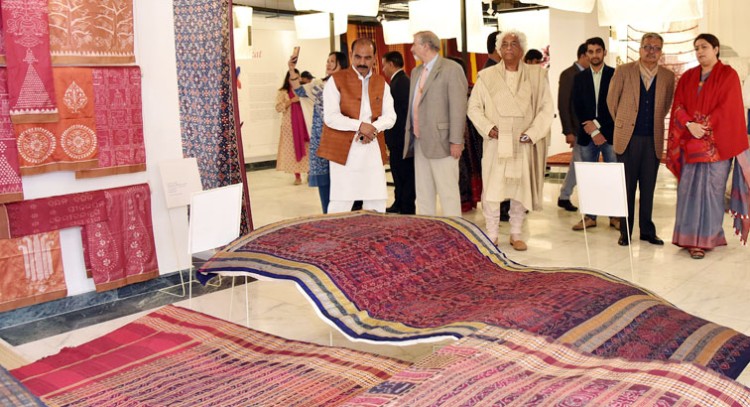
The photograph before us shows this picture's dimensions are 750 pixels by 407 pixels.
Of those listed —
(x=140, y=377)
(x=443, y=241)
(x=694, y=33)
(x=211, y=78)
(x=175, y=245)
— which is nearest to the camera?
(x=140, y=377)

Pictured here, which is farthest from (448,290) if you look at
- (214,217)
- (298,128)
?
(298,128)

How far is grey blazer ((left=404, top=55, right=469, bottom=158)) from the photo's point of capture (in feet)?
18.6

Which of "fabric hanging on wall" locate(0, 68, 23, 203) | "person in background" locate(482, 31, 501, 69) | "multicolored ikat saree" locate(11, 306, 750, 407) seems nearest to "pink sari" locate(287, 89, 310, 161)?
"person in background" locate(482, 31, 501, 69)

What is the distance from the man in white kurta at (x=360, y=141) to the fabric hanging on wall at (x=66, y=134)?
5.50 ft

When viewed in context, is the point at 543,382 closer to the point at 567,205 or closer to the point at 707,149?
the point at 707,149

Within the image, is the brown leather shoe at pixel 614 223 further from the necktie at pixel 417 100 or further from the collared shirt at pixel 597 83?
A: the necktie at pixel 417 100

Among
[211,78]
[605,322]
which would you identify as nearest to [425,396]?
[605,322]

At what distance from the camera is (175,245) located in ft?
15.9

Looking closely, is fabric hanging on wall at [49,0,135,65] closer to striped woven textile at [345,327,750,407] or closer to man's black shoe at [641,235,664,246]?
striped woven textile at [345,327,750,407]

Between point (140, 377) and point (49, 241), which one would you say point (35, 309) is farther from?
point (140, 377)

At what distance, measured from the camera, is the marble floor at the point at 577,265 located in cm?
401

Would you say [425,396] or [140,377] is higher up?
[425,396]

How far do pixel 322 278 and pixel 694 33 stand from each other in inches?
263

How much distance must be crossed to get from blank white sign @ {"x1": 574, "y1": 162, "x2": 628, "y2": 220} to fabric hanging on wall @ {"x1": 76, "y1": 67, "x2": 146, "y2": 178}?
8.70 feet
